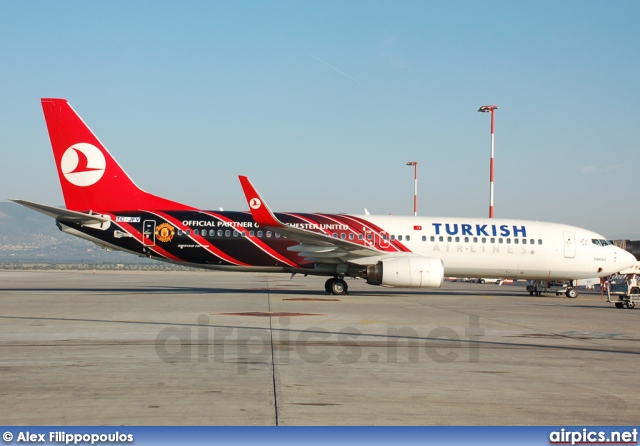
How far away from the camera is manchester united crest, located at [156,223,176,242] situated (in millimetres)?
27562

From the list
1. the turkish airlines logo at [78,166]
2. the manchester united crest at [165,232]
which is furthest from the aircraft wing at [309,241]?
the turkish airlines logo at [78,166]

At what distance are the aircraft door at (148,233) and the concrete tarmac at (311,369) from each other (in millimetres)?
8993

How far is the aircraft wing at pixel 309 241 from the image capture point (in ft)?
85.0

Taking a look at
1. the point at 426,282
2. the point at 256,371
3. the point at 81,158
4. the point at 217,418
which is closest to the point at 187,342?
the point at 256,371

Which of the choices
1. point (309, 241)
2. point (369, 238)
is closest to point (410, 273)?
point (369, 238)

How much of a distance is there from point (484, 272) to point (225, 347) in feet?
64.9

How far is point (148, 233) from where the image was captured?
27.5m

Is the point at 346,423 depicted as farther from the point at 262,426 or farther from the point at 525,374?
the point at 525,374

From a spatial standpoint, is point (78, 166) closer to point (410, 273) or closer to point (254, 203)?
point (254, 203)

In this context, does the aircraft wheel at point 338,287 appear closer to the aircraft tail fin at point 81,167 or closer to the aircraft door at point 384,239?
the aircraft door at point 384,239

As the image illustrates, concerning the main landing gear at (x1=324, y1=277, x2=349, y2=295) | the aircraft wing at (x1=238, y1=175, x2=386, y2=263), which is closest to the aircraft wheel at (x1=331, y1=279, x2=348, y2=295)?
the main landing gear at (x1=324, y1=277, x2=349, y2=295)

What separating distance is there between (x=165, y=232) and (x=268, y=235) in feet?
13.6

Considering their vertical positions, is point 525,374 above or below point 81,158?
below

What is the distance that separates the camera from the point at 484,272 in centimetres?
2950
